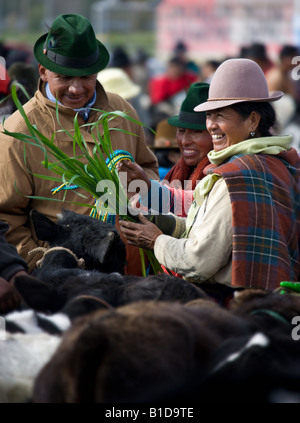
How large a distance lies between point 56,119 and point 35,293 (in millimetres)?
1901

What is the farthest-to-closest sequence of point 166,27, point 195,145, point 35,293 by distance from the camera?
point 166,27, point 195,145, point 35,293

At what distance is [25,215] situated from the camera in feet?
13.0

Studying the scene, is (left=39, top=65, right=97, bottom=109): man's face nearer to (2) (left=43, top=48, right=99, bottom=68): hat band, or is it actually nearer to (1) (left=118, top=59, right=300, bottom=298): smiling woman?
(2) (left=43, top=48, right=99, bottom=68): hat band

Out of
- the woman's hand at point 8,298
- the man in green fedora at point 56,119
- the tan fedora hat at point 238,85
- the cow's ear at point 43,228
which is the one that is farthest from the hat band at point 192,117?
the woman's hand at point 8,298

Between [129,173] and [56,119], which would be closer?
[129,173]

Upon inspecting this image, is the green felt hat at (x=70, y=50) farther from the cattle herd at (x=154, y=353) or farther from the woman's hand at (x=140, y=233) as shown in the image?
the cattle herd at (x=154, y=353)

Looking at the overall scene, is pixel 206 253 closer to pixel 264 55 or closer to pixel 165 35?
pixel 264 55

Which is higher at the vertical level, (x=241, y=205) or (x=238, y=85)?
(x=238, y=85)

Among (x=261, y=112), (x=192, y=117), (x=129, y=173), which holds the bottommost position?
(x=129, y=173)

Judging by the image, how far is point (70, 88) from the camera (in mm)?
4133

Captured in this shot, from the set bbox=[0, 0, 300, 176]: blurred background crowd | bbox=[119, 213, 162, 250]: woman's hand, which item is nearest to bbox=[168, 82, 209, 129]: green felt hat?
bbox=[119, 213, 162, 250]: woman's hand

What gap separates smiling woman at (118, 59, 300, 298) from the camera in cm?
303

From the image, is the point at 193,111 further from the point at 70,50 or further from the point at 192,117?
the point at 70,50

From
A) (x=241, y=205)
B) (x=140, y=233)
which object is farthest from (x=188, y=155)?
(x=241, y=205)
